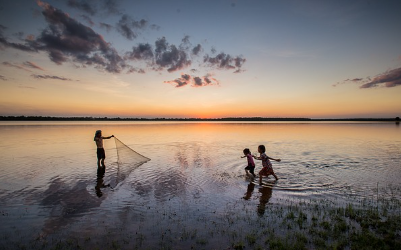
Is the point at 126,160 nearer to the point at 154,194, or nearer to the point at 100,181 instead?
the point at 100,181

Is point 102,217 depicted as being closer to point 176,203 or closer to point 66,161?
point 176,203

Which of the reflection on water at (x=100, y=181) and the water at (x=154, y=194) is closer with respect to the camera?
the water at (x=154, y=194)

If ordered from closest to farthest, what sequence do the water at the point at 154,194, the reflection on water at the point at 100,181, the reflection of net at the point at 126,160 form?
1. the water at the point at 154,194
2. the reflection on water at the point at 100,181
3. the reflection of net at the point at 126,160

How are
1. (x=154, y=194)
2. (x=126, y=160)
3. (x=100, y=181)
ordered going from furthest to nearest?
(x=126, y=160) → (x=100, y=181) → (x=154, y=194)

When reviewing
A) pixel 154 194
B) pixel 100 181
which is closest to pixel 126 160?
pixel 100 181

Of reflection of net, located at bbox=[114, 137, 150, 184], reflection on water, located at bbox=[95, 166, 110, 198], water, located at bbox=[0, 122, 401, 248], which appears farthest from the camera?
reflection of net, located at bbox=[114, 137, 150, 184]

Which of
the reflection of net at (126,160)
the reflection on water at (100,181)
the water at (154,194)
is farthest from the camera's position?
the reflection of net at (126,160)

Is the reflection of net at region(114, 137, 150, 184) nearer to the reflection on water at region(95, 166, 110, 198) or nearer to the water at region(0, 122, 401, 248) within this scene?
the water at region(0, 122, 401, 248)

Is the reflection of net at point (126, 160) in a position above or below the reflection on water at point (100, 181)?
above

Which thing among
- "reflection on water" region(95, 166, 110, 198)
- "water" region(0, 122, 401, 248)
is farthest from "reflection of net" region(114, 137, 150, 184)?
"reflection on water" region(95, 166, 110, 198)

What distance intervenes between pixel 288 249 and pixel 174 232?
3452 mm

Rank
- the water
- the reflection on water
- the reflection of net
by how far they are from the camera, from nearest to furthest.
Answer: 1. the water
2. the reflection on water
3. the reflection of net

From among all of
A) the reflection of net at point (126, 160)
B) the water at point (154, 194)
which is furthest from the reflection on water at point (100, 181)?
the reflection of net at point (126, 160)

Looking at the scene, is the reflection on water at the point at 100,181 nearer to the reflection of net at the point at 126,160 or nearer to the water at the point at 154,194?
the water at the point at 154,194
